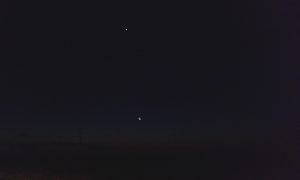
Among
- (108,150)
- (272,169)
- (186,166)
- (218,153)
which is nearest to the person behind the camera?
(272,169)

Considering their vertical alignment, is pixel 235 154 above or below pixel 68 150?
below

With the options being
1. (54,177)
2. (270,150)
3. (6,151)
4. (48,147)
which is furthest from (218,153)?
(6,151)

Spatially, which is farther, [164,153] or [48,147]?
[48,147]

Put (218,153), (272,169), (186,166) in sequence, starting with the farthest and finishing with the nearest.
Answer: (218,153)
(186,166)
(272,169)

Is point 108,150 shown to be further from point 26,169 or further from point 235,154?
point 235,154

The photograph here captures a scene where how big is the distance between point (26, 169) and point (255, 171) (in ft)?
6.88

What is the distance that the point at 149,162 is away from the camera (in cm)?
452

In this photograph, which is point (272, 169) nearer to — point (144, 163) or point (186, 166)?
point (186, 166)

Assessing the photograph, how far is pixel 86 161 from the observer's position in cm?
471

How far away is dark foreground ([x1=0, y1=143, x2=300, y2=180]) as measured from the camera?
3947 mm

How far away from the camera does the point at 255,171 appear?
388 centimetres

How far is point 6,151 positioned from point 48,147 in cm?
45

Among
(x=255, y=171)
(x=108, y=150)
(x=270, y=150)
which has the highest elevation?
(x=108, y=150)

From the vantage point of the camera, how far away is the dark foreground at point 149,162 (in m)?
3.95
